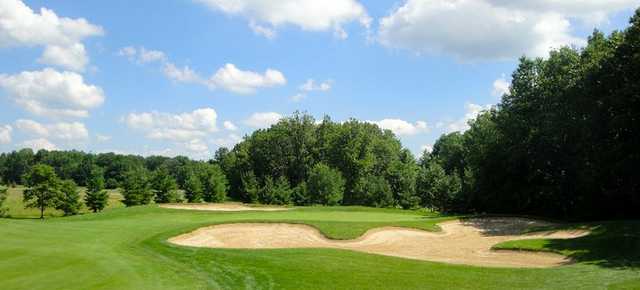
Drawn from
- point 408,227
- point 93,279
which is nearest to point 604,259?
point 408,227

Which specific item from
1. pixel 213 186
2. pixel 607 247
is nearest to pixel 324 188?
pixel 213 186

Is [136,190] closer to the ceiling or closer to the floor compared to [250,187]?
closer to the floor

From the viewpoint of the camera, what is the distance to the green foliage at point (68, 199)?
53.6 metres

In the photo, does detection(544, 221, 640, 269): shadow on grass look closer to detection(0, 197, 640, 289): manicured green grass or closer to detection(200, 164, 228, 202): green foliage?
detection(0, 197, 640, 289): manicured green grass

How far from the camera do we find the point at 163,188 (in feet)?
212

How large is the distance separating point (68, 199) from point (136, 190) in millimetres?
8400

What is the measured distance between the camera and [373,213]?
116ft

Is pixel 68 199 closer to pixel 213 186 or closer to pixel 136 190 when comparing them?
pixel 136 190

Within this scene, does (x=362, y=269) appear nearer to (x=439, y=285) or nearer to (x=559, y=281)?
(x=439, y=285)

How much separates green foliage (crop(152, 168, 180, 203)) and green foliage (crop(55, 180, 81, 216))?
10563 mm

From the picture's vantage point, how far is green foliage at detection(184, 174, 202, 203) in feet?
218

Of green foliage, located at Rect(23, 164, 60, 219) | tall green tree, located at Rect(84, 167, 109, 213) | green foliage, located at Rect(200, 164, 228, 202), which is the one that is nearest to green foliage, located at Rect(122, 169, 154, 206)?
tall green tree, located at Rect(84, 167, 109, 213)

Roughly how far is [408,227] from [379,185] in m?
30.5

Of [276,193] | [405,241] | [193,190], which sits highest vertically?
[193,190]
